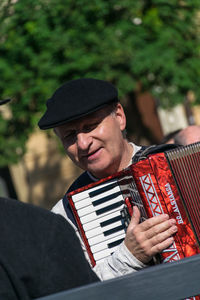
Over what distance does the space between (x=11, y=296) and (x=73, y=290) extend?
6.0 inches

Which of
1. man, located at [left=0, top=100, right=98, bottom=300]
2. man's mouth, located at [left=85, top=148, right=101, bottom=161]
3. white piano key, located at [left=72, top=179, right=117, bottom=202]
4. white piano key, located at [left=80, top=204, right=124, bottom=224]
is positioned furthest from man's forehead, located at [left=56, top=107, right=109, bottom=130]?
man, located at [left=0, top=100, right=98, bottom=300]

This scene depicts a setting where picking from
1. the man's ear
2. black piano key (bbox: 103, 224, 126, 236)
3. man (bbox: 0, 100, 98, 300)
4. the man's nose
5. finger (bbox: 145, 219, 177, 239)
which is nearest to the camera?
man (bbox: 0, 100, 98, 300)

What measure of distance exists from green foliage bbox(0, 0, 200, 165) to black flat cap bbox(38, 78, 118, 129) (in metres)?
3.75

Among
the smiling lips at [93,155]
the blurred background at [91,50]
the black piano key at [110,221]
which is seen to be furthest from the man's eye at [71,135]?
the blurred background at [91,50]

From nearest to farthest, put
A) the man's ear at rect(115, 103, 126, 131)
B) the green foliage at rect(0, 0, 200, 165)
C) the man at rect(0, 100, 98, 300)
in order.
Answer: the man at rect(0, 100, 98, 300) < the man's ear at rect(115, 103, 126, 131) < the green foliage at rect(0, 0, 200, 165)

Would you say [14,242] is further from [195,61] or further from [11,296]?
[195,61]

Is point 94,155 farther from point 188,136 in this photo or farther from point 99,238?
point 188,136

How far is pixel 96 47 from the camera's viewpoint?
6258 millimetres

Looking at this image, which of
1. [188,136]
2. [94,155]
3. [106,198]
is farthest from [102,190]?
[188,136]

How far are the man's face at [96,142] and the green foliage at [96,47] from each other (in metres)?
3.79

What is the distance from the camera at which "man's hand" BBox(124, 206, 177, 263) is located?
2088 millimetres

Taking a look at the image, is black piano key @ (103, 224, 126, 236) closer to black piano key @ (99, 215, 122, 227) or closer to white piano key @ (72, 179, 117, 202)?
black piano key @ (99, 215, 122, 227)

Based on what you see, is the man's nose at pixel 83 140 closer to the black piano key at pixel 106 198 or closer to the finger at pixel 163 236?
the black piano key at pixel 106 198

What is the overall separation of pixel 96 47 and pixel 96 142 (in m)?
3.95
